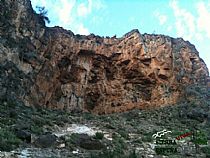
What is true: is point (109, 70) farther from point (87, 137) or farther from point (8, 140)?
point (8, 140)

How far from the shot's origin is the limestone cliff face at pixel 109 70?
31.5 metres

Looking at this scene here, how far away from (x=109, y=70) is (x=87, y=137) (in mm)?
18799

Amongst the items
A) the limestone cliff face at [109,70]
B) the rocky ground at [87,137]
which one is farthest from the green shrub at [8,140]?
the limestone cliff face at [109,70]

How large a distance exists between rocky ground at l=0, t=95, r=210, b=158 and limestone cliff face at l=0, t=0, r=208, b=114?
7.28 metres

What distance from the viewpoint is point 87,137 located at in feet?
51.3

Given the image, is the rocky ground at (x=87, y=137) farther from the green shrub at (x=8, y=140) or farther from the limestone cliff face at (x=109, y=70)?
the limestone cliff face at (x=109, y=70)

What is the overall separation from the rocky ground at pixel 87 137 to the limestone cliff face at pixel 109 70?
728cm

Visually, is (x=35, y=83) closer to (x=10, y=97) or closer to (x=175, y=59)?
(x=10, y=97)

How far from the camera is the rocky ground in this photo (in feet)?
41.8

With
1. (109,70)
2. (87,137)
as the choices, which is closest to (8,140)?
(87,137)

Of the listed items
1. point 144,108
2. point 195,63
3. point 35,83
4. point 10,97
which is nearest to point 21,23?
point 35,83

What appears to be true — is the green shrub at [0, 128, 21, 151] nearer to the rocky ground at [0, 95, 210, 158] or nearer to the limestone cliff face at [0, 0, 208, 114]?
the rocky ground at [0, 95, 210, 158]

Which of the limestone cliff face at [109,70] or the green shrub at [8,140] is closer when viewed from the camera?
the green shrub at [8,140]

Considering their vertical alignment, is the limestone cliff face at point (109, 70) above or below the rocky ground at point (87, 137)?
above
